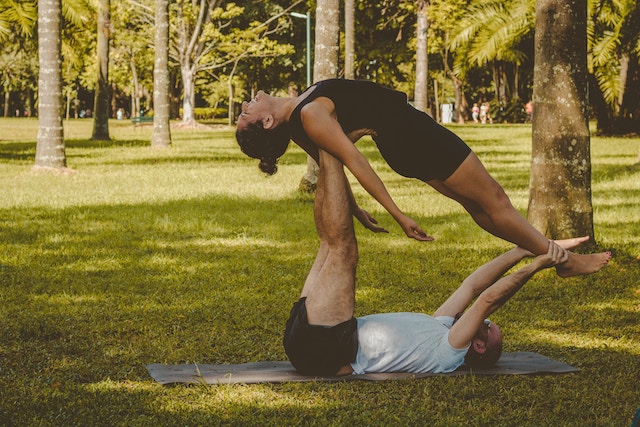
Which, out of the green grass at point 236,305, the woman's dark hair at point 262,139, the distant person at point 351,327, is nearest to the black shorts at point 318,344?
the distant person at point 351,327

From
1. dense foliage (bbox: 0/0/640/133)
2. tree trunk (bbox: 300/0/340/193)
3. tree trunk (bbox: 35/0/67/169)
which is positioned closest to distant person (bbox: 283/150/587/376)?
tree trunk (bbox: 300/0/340/193)

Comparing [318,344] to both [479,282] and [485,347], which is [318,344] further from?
[479,282]

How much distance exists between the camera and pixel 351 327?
5438 mm

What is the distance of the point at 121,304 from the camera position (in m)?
7.60

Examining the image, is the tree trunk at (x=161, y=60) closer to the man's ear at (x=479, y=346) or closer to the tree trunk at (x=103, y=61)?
the tree trunk at (x=103, y=61)

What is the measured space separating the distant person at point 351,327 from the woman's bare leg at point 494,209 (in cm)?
32

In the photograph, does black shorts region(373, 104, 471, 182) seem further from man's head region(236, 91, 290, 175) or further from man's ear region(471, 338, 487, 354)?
man's ear region(471, 338, 487, 354)

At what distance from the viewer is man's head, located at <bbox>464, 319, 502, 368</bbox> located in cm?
568

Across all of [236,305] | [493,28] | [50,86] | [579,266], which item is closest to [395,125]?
[579,266]

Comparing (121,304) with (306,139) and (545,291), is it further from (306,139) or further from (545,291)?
(545,291)

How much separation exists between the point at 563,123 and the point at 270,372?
4914 mm

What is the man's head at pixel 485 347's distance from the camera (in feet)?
18.6

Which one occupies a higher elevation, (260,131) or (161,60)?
(161,60)

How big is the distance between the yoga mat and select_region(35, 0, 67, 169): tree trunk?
43.8 ft
